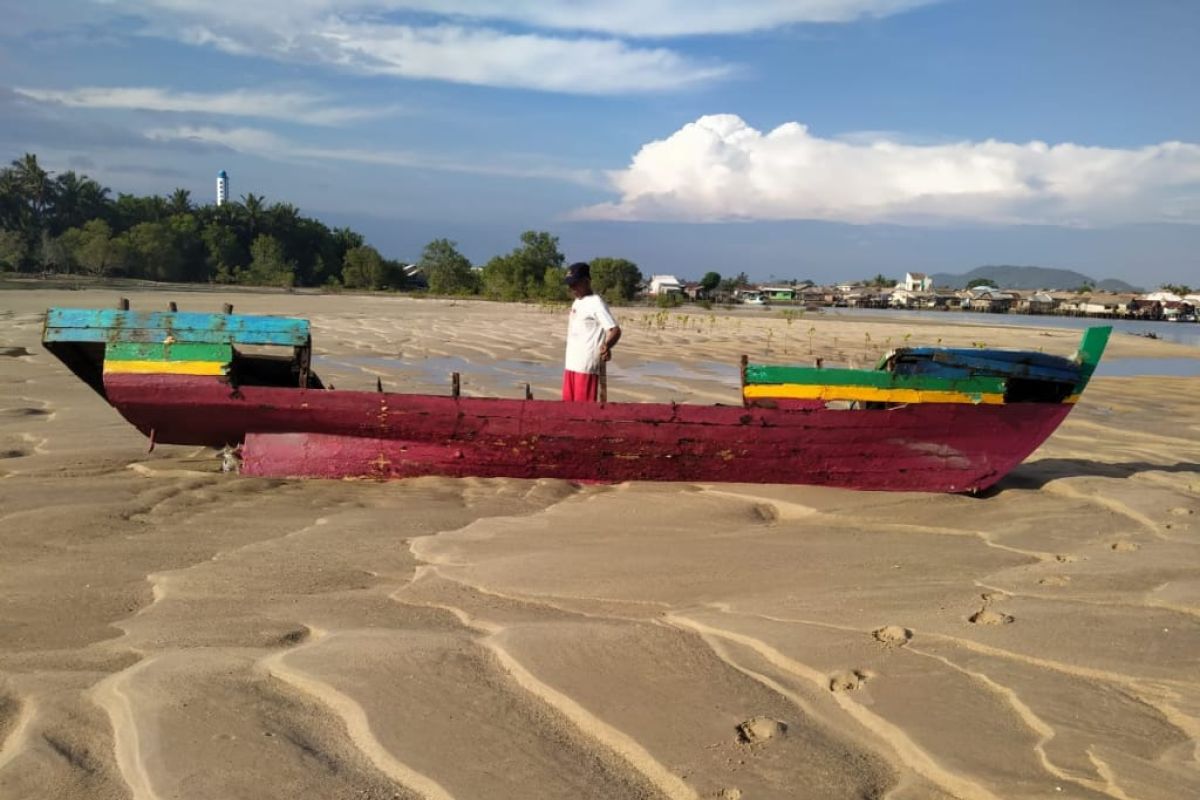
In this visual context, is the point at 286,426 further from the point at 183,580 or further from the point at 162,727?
the point at 162,727

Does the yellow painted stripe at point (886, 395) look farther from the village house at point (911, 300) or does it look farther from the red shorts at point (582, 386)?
the village house at point (911, 300)

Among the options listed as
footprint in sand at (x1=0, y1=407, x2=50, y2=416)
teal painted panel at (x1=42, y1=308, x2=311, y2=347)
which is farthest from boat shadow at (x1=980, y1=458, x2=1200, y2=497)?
footprint in sand at (x1=0, y1=407, x2=50, y2=416)

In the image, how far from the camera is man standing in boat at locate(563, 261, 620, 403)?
19.6 ft

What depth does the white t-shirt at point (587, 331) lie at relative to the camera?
19.6 ft

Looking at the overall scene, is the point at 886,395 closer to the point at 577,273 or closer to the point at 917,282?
the point at 577,273

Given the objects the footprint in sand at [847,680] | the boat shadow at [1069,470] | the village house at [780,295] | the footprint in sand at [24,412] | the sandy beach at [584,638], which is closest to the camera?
the sandy beach at [584,638]

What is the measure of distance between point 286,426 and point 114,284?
1656 inches

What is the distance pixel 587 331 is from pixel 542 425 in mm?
753

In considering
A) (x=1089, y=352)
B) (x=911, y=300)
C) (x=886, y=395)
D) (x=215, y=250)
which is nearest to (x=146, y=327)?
(x=886, y=395)

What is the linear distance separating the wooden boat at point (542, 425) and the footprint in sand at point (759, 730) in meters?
3.35

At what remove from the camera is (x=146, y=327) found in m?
5.89

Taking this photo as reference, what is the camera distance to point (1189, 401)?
44.5 ft

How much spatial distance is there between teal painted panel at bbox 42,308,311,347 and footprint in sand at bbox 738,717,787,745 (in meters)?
4.51

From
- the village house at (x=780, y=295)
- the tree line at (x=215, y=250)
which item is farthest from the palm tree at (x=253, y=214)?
the village house at (x=780, y=295)
